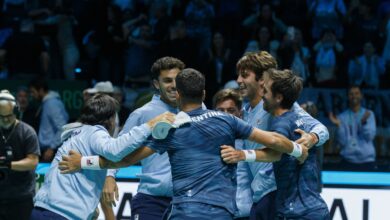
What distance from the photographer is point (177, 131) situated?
6.50 meters

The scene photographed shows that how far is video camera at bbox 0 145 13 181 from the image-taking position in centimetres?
977

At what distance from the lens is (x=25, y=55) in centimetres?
1630

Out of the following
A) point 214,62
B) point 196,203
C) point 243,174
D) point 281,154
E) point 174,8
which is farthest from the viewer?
point 174,8

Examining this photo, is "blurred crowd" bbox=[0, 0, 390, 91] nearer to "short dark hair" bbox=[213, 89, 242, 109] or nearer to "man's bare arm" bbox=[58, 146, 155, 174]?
"short dark hair" bbox=[213, 89, 242, 109]

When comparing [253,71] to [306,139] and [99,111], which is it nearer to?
[306,139]

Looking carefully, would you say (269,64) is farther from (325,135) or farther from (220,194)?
(220,194)

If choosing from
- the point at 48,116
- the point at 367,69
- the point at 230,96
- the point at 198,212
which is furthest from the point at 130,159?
the point at 367,69

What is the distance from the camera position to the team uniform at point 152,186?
782cm

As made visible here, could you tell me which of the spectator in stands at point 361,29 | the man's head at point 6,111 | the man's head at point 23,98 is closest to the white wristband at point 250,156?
the man's head at point 6,111

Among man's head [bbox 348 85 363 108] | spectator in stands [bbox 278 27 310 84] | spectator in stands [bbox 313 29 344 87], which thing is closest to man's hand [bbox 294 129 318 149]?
man's head [bbox 348 85 363 108]

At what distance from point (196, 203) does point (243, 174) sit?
1.54m

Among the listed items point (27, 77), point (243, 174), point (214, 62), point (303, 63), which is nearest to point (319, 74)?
point (303, 63)

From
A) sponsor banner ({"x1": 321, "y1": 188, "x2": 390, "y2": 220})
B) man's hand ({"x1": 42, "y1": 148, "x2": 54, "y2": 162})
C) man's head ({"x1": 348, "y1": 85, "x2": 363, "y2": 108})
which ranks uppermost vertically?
man's head ({"x1": 348, "y1": 85, "x2": 363, "y2": 108})

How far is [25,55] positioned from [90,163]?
31.8 ft
